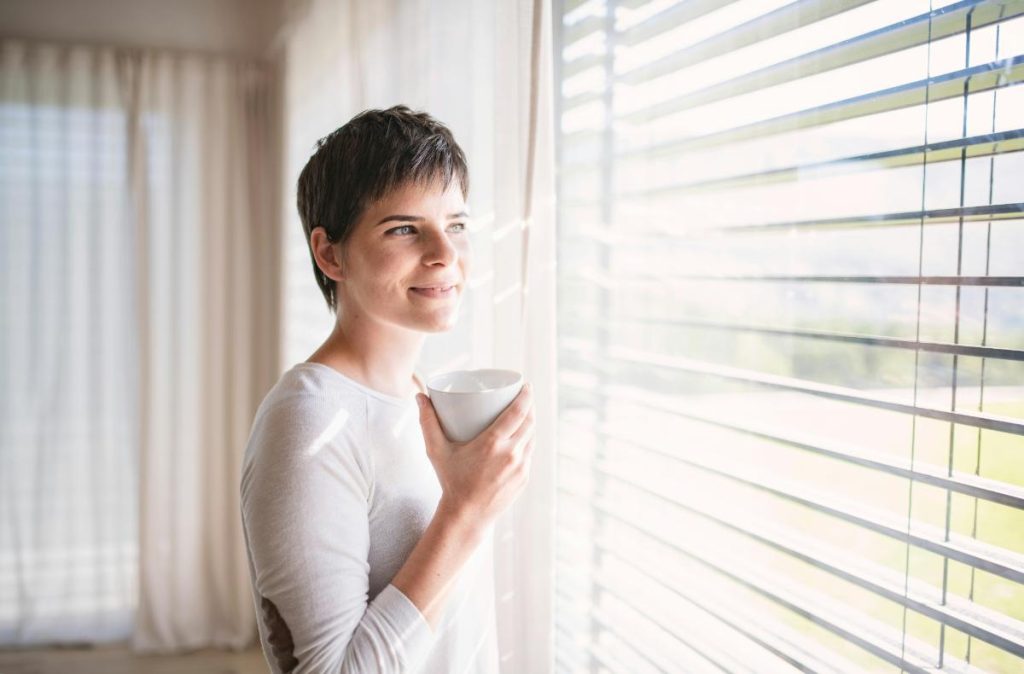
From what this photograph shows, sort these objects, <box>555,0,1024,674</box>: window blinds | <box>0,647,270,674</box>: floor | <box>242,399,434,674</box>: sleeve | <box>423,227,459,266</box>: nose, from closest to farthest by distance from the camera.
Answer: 1. <box>555,0,1024,674</box>: window blinds
2. <box>242,399,434,674</box>: sleeve
3. <box>423,227,459,266</box>: nose
4. <box>0,647,270,674</box>: floor

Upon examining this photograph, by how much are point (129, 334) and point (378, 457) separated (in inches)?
117

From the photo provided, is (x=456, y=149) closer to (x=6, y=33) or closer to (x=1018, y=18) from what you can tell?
(x=1018, y=18)

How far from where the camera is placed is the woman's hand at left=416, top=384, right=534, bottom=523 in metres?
0.87

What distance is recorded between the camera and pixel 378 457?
3.15 feet

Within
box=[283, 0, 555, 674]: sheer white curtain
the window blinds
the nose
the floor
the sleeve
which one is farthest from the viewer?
the floor

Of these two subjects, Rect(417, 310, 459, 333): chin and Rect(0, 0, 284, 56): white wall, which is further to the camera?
Rect(0, 0, 284, 56): white wall

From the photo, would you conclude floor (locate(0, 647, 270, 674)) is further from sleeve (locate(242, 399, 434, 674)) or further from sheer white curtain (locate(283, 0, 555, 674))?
sleeve (locate(242, 399, 434, 674))

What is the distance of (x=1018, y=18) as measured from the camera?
57 cm

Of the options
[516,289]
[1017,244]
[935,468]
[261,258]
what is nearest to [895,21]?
[1017,244]

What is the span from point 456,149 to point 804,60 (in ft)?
1.56

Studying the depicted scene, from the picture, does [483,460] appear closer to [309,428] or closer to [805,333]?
[309,428]

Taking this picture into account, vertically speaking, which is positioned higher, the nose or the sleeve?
the nose

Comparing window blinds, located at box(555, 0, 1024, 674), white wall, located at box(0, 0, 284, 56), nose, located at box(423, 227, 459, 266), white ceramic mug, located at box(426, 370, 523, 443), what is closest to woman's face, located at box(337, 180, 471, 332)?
nose, located at box(423, 227, 459, 266)

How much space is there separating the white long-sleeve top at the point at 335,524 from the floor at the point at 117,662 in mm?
2834
